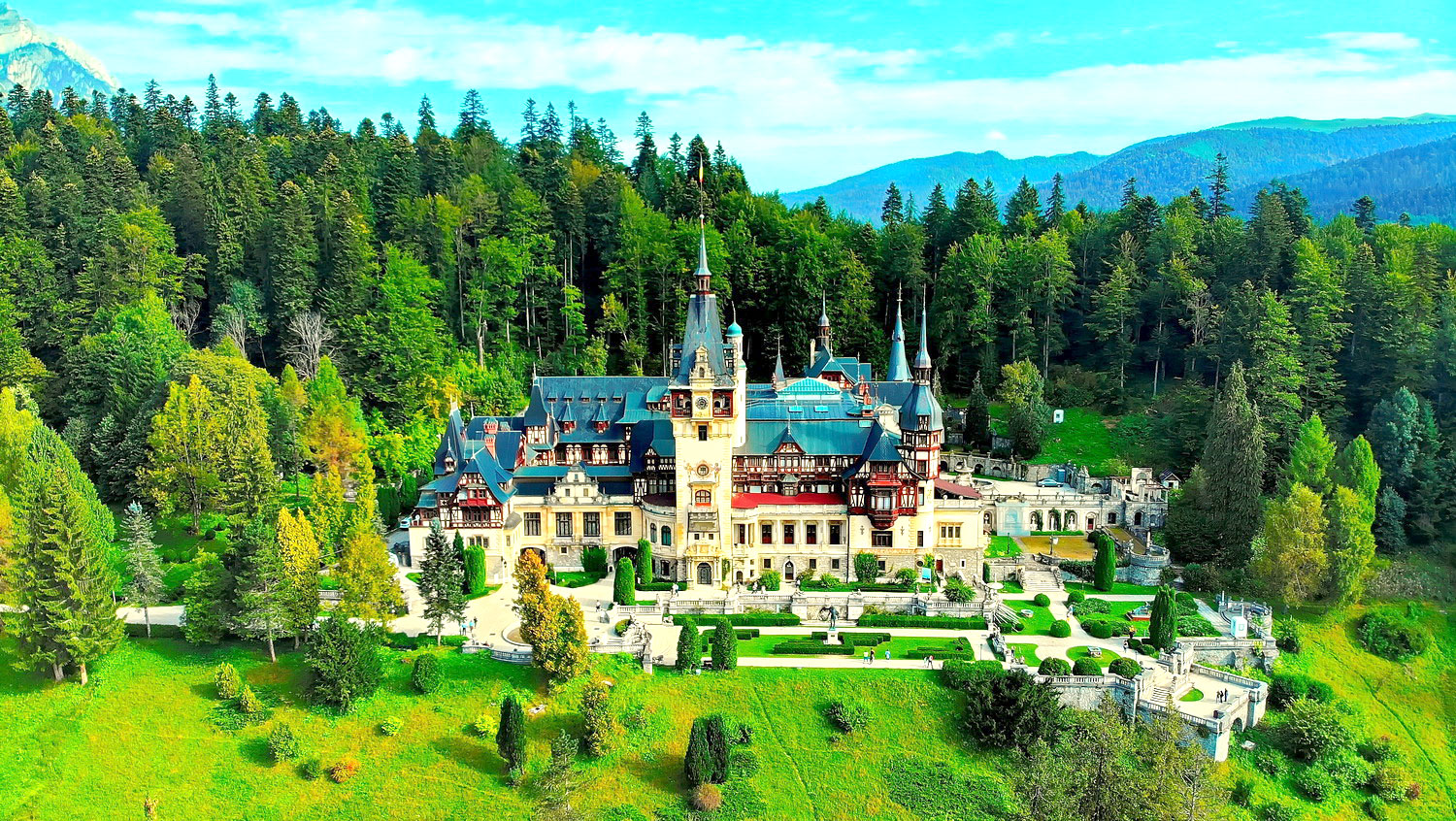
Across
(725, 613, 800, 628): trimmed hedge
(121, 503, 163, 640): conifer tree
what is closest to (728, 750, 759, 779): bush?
(725, 613, 800, 628): trimmed hedge

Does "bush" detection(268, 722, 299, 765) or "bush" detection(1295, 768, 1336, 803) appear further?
Answer: "bush" detection(1295, 768, 1336, 803)

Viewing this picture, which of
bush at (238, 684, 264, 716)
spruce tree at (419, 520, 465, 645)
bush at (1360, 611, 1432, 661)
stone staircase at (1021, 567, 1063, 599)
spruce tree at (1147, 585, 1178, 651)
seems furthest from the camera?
stone staircase at (1021, 567, 1063, 599)

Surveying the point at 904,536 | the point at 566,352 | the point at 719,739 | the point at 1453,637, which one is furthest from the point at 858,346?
the point at 719,739

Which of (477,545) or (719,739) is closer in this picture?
(719,739)

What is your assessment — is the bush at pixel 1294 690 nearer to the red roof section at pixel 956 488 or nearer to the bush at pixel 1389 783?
the bush at pixel 1389 783

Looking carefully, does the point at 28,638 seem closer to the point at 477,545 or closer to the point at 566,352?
the point at 477,545

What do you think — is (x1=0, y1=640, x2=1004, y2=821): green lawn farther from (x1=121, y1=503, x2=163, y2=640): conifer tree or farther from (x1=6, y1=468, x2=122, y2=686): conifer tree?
(x1=121, y1=503, x2=163, y2=640): conifer tree
